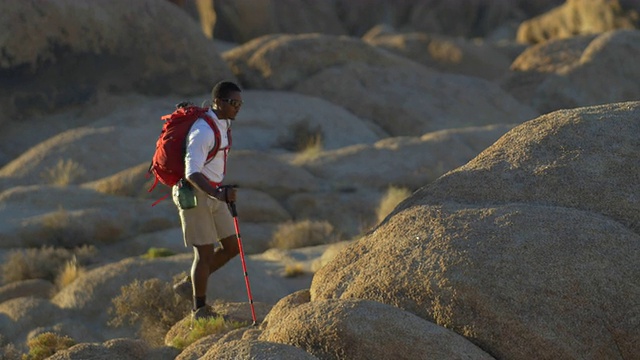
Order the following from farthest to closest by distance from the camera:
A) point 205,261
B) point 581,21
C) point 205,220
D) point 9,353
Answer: point 581,21 < point 9,353 < point 205,261 < point 205,220

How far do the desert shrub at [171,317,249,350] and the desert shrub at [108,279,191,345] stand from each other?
114 inches

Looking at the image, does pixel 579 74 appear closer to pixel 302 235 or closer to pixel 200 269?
pixel 302 235

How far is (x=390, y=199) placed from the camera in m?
21.7

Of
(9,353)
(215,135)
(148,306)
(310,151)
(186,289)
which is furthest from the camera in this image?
(310,151)

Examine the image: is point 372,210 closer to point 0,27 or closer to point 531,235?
point 0,27

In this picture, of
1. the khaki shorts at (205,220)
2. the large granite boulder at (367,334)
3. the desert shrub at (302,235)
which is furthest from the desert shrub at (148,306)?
the large granite boulder at (367,334)

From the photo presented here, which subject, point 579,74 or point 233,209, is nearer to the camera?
point 233,209

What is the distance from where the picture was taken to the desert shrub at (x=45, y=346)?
1073cm

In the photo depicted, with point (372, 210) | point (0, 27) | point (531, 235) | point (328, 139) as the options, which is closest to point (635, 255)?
point (531, 235)

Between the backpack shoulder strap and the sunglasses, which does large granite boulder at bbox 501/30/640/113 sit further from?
the backpack shoulder strap

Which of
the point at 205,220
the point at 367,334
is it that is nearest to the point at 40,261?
the point at 205,220

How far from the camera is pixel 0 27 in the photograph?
91.7 ft

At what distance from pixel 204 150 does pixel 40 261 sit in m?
9.64

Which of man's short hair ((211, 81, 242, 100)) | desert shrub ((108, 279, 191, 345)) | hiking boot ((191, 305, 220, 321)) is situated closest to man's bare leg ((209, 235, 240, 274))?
hiking boot ((191, 305, 220, 321))
